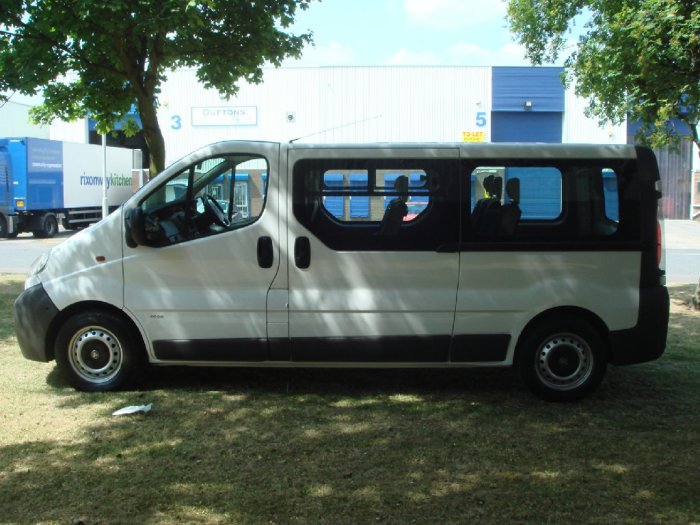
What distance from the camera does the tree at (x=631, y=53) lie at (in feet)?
26.3

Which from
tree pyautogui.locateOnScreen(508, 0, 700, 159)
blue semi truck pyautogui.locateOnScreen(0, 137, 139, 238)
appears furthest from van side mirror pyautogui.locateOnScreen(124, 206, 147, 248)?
blue semi truck pyautogui.locateOnScreen(0, 137, 139, 238)

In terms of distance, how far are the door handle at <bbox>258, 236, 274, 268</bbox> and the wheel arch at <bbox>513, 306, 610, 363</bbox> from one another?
2124 millimetres

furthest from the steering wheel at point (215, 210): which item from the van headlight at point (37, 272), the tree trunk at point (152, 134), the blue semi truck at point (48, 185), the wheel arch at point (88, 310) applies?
the blue semi truck at point (48, 185)

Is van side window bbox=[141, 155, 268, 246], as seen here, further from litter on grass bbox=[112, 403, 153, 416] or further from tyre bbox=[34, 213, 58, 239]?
tyre bbox=[34, 213, 58, 239]

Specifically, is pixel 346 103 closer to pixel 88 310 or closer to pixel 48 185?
pixel 48 185

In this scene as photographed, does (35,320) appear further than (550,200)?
Yes

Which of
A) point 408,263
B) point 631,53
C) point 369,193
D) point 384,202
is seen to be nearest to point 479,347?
point 408,263

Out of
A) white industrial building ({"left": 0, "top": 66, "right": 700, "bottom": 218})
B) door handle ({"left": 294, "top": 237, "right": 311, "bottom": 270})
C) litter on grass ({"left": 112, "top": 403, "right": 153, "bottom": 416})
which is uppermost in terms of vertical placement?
white industrial building ({"left": 0, "top": 66, "right": 700, "bottom": 218})

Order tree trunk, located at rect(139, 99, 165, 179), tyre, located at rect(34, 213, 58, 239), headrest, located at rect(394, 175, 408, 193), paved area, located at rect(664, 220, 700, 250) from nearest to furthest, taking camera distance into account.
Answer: headrest, located at rect(394, 175, 408, 193) < tree trunk, located at rect(139, 99, 165, 179) < paved area, located at rect(664, 220, 700, 250) < tyre, located at rect(34, 213, 58, 239)

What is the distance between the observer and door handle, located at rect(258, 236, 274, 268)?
5734 mm

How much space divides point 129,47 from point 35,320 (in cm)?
482

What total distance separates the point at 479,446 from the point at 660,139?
7770 millimetres

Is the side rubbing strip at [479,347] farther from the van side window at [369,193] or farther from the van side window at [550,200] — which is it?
the van side window at [369,193]

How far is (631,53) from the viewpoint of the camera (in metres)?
9.12
